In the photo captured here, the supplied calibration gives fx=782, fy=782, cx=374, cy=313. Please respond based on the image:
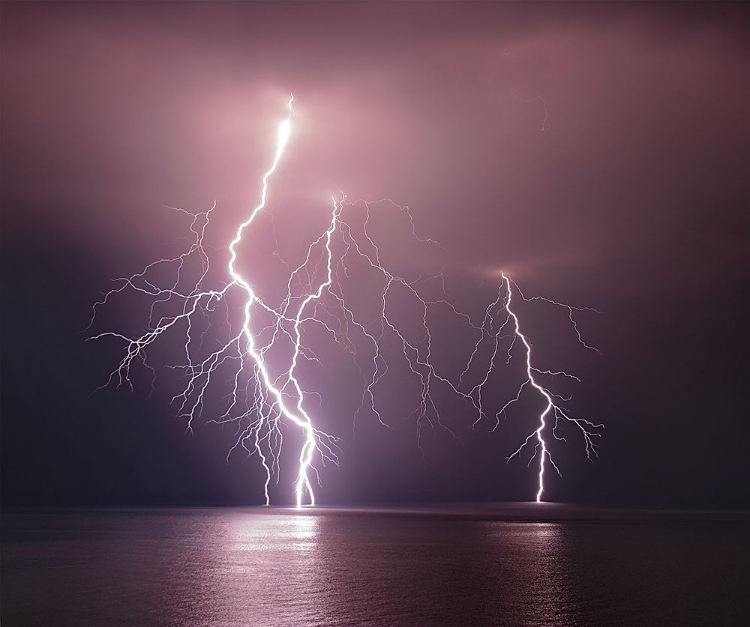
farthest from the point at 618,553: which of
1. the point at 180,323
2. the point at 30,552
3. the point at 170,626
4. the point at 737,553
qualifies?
the point at 180,323

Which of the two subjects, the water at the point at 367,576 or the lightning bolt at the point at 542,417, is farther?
the lightning bolt at the point at 542,417

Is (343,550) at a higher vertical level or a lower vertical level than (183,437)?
lower

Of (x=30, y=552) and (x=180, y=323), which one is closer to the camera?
(x=30, y=552)

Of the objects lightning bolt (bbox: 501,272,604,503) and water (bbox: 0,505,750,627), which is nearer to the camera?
water (bbox: 0,505,750,627)

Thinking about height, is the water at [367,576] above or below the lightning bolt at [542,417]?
below

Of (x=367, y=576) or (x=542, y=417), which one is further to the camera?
(x=542, y=417)

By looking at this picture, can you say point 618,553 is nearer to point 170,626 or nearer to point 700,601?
point 700,601

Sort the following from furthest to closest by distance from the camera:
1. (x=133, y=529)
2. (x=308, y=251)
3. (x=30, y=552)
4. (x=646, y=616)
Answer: (x=308, y=251) < (x=133, y=529) < (x=30, y=552) < (x=646, y=616)

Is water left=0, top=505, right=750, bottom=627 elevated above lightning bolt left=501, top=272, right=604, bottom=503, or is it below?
below
